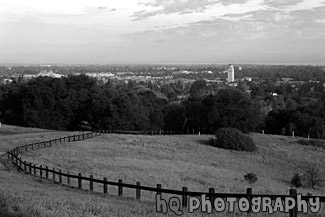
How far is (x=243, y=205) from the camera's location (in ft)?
37.4

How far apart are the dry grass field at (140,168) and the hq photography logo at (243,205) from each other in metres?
0.29

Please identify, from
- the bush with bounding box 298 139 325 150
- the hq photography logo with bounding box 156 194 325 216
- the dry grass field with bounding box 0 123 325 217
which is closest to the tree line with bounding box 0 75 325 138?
the dry grass field with bounding box 0 123 325 217

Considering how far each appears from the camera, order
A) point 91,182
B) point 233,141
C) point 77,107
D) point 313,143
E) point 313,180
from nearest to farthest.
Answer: point 91,182 → point 313,180 → point 233,141 → point 313,143 → point 77,107

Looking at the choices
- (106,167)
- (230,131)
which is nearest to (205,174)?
(106,167)

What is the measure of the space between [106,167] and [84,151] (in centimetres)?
956

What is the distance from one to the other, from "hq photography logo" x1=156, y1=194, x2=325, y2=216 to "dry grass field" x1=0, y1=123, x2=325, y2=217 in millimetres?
288

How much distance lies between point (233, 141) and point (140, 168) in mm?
23313

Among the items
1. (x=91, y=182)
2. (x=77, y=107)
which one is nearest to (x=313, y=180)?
(x=91, y=182)

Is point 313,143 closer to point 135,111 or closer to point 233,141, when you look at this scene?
point 233,141

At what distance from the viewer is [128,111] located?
244 ft

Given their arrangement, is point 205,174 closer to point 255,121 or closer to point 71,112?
point 255,121

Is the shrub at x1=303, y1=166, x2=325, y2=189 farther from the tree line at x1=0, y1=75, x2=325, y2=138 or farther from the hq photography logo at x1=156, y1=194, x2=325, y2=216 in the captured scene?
the tree line at x1=0, y1=75, x2=325, y2=138

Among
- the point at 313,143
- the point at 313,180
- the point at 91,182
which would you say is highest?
the point at 91,182

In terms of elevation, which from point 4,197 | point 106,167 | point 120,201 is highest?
point 4,197
